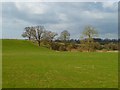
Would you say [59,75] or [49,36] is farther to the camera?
[49,36]

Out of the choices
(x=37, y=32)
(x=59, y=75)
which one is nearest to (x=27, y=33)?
(x=37, y=32)

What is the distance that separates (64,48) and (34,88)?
118004 millimetres

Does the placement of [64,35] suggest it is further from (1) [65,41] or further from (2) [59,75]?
(2) [59,75]

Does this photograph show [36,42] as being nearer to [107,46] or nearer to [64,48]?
[64,48]

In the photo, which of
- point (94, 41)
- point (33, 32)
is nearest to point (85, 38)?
point (94, 41)

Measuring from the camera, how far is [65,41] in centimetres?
15375

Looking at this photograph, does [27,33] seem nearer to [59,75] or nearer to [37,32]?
[37,32]

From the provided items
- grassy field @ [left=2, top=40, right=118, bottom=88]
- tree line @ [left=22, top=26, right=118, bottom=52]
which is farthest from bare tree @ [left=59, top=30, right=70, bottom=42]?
grassy field @ [left=2, top=40, right=118, bottom=88]

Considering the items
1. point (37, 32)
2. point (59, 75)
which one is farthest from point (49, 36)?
point (59, 75)

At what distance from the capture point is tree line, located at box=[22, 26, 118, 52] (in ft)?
447

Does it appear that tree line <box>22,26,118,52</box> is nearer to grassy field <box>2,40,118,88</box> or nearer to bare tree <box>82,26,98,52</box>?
bare tree <box>82,26,98,52</box>

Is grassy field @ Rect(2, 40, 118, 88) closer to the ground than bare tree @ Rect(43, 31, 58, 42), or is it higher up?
closer to the ground

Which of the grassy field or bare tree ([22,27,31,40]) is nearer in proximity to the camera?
the grassy field

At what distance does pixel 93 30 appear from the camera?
139 meters
